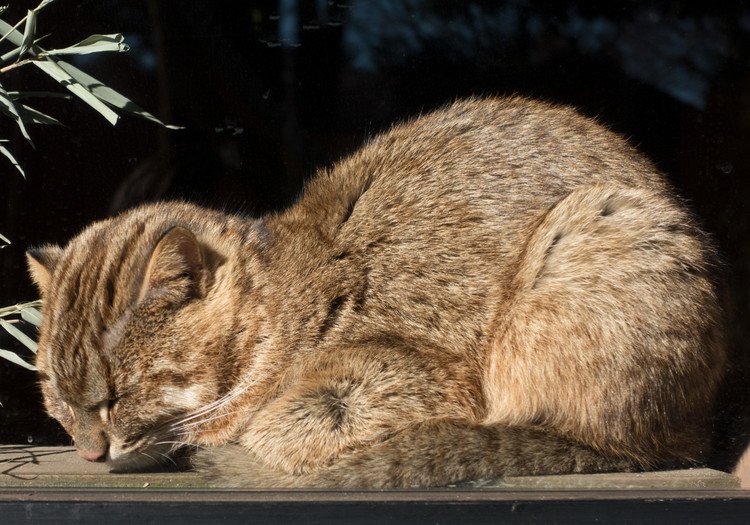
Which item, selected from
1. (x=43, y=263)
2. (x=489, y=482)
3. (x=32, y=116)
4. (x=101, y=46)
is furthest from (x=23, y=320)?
(x=489, y=482)

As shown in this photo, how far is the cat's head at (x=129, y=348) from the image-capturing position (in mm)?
2211

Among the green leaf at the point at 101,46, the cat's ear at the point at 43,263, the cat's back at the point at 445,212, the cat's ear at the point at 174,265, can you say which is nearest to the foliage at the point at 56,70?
the green leaf at the point at 101,46

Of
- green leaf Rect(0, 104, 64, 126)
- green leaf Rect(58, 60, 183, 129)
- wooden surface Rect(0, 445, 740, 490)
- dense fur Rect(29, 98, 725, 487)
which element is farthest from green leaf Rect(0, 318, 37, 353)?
green leaf Rect(58, 60, 183, 129)

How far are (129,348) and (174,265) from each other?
243mm

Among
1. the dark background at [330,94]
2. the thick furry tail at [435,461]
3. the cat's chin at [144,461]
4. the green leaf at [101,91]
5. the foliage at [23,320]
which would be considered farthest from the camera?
the dark background at [330,94]

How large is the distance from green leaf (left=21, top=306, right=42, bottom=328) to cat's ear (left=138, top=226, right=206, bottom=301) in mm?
450

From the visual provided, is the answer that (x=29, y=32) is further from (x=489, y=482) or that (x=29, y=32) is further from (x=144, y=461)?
(x=489, y=482)

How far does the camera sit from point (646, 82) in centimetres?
292

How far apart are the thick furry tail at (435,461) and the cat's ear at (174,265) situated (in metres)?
0.45

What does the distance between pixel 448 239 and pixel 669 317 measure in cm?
64

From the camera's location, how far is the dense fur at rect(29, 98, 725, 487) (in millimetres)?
2193

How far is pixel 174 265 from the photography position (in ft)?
7.36

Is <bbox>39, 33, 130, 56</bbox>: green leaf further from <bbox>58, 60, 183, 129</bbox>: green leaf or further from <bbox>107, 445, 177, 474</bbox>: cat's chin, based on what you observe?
<bbox>107, 445, 177, 474</bbox>: cat's chin

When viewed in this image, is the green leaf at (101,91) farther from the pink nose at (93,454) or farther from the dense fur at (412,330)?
the pink nose at (93,454)
